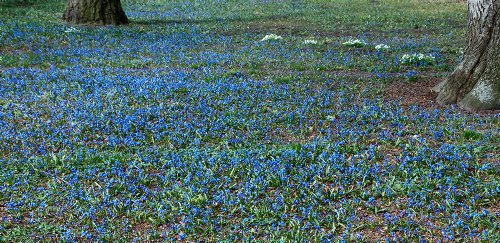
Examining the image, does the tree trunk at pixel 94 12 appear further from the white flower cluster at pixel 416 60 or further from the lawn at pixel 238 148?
the white flower cluster at pixel 416 60

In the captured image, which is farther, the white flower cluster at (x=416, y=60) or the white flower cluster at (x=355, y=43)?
the white flower cluster at (x=355, y=43)

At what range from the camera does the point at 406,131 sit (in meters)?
6.48

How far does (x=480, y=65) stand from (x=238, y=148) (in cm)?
374

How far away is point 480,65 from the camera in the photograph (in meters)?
7.52

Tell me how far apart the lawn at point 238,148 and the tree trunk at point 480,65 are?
28cm

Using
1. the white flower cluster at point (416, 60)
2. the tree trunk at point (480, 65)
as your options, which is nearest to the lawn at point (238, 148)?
the white flower cluster at point (416, 60)

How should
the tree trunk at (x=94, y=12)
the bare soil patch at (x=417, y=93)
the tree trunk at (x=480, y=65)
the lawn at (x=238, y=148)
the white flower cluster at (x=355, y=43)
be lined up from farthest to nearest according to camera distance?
the tree trunk at (x=94, y=12), the white flower cluster at (x=355, y=43), the bare soil patch at (x=417, y=93), the tree trunk at (x=480, y=65), the lawn at (x=238, y=148)

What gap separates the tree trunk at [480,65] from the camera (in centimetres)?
735

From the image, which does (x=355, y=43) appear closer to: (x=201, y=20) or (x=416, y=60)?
(x=416, y=60)

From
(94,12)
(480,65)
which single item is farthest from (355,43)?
(94,12)

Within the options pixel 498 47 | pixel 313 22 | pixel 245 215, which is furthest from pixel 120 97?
pixel 313 22

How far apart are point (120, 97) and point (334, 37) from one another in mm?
7808

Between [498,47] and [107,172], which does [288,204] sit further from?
[498,47]

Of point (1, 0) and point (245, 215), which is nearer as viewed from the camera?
point (245, 215)
